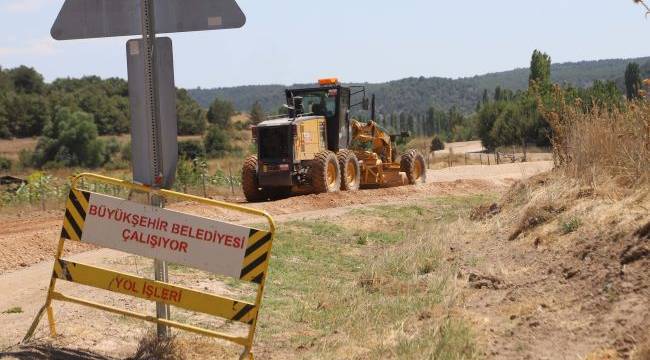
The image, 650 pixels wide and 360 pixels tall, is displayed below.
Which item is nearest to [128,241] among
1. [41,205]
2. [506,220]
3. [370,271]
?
[370,271]

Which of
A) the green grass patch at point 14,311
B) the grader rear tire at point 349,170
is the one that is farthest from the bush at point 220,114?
the green grass patch at point 14,311

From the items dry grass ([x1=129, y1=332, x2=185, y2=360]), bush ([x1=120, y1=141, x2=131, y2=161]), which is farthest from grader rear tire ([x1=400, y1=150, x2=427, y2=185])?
bush ([x1=120, y1=141, x2=131, y2=161])

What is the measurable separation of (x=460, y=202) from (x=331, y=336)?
13.4m

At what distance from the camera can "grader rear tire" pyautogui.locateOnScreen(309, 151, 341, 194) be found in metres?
22.0

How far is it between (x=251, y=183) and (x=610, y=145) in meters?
12.5

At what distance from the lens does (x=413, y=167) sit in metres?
26.7

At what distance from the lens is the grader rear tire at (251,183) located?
74.3ft

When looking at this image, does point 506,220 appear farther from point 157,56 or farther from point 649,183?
point 157,56

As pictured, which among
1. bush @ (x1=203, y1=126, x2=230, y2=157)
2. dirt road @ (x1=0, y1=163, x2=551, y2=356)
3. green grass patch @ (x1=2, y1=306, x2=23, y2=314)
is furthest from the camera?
bush @ (x1=203, y1=126, x2=230, y2=157)

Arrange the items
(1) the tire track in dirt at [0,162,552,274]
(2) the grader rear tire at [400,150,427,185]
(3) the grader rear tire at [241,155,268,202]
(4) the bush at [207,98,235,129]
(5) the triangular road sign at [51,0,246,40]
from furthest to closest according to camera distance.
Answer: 1. (4) the bush at [207,98,235,129]
2. (2) the grader rear tire at [400,150,427,185]
3. (3) the grader rear tire at [241,155,268,202]
4. (1) the tire track in dirt at [0,162,552,274]
5. (5) the triangular road sign at [51,0,246,40]

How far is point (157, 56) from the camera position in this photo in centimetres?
701

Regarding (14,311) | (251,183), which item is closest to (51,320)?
(14,311)

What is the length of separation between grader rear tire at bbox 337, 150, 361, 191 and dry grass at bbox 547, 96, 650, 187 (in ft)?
34.9

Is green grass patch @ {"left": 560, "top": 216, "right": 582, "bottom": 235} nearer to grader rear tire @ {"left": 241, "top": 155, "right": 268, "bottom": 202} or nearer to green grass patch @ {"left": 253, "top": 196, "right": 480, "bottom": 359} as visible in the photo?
green grass patch @ {"left": 253, "top": 196, "right": 480, "bottom": 359}
